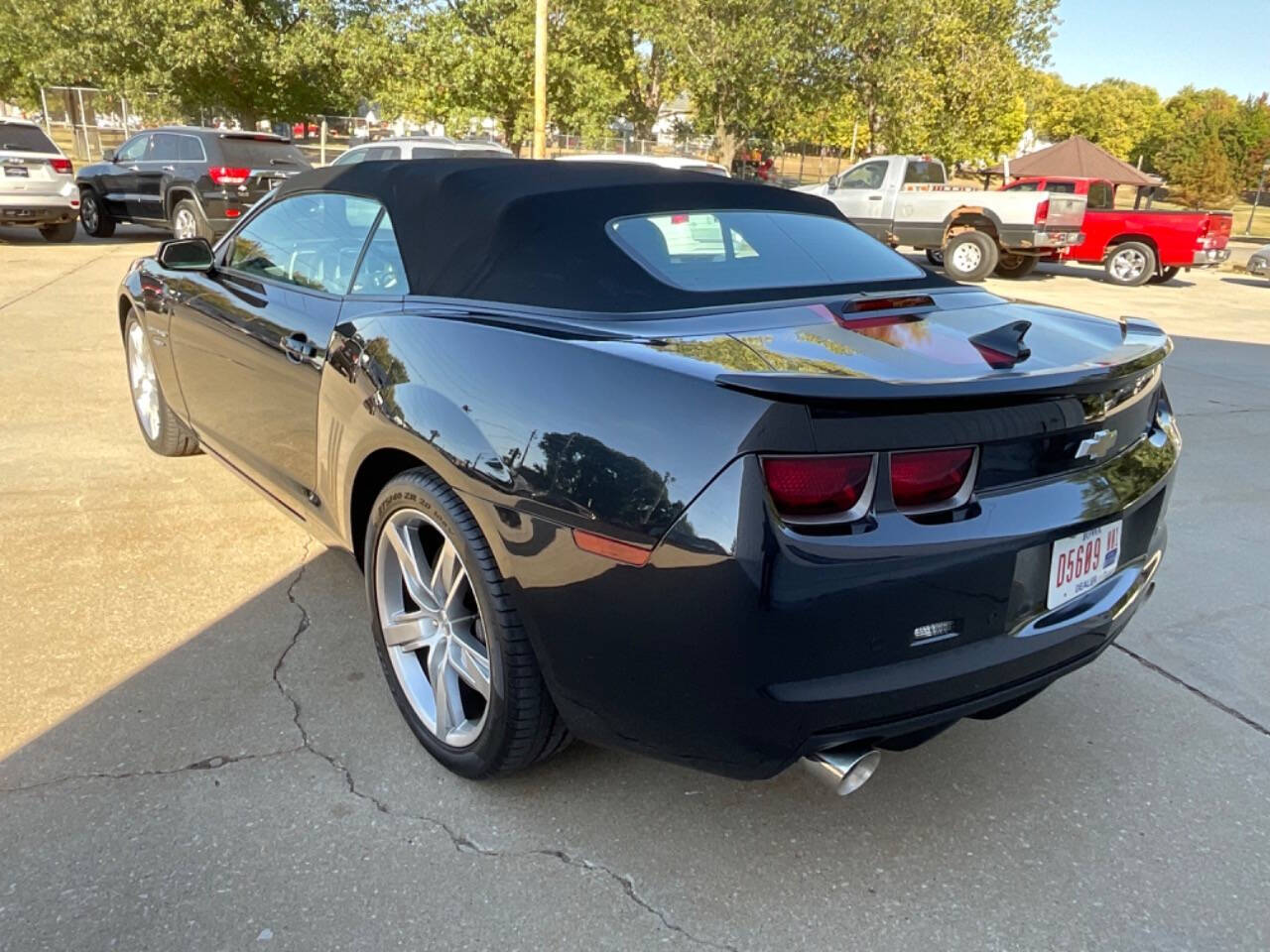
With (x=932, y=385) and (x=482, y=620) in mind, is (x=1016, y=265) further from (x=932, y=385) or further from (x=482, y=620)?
(x=482, y=620)

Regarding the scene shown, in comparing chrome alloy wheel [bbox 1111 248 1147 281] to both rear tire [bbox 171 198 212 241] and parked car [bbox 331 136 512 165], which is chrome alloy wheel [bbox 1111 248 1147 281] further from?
rear tire [bbox 171 198 212 241]

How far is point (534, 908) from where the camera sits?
208cm

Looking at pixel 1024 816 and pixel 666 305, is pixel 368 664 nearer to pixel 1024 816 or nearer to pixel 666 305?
pixel 666 305

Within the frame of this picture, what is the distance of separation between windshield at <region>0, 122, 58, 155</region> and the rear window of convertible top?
A: 13210 millimetres

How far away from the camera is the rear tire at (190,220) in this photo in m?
12.2

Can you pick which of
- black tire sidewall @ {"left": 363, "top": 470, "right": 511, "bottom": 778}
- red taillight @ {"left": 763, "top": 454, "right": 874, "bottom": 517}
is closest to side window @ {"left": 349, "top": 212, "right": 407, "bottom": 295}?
black tire sidewall @ {"left": 363, "top": 470, "right": 511, "bottom": 778}

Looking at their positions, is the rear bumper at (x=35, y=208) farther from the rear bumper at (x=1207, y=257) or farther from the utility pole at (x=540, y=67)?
the rear bumper at (x=1207, y=257)

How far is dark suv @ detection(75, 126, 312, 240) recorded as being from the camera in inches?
486

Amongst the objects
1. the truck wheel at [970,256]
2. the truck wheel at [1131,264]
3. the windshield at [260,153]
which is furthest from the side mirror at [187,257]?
the truck wheel at [1131,264]

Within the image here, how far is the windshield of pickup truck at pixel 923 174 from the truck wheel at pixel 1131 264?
134 inches

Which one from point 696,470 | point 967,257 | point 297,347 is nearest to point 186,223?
point 297,347

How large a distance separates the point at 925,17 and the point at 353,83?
16.1 meters

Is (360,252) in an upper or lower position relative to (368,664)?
upper

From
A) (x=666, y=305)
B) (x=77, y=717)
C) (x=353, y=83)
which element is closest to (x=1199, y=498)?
(x=666, y=305)
